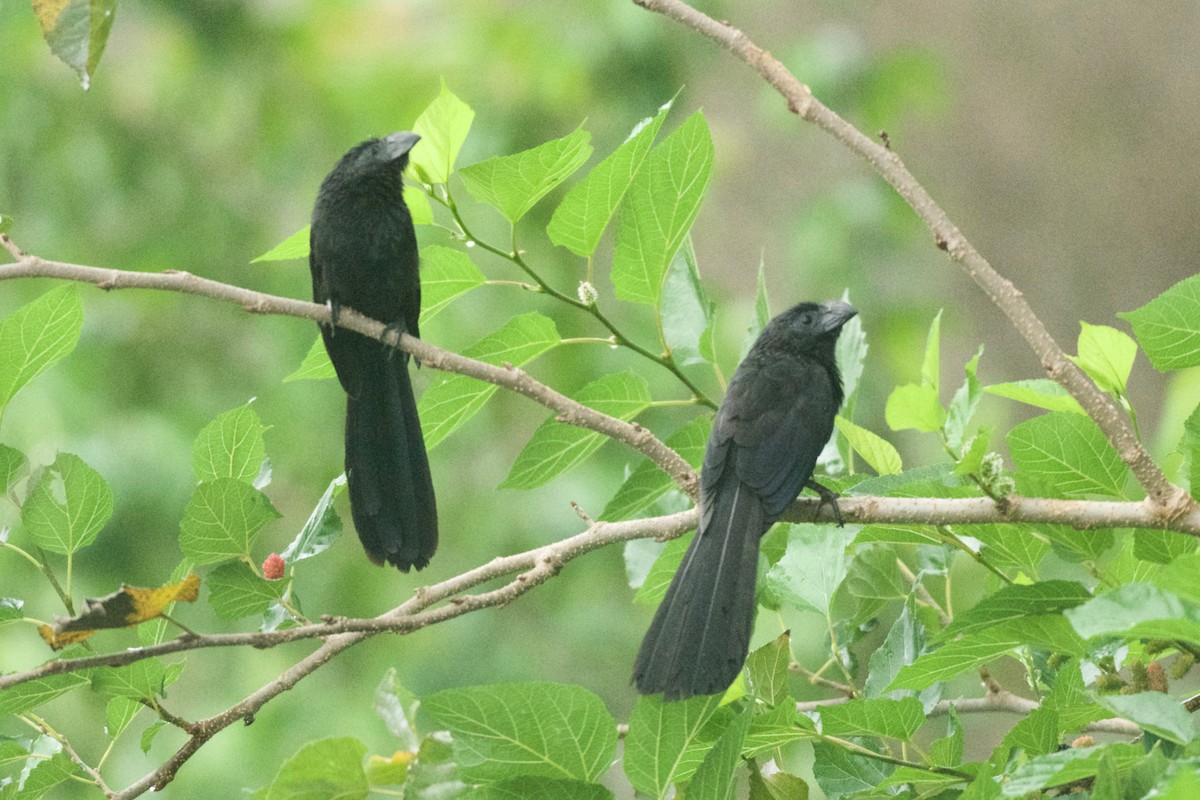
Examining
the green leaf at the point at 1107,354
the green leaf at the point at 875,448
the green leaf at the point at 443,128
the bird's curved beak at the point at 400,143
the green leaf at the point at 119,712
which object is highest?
the bird's curved beak at the point at 400,143

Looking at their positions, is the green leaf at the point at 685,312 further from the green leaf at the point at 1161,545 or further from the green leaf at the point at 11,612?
the green leaf at the point at 11,612

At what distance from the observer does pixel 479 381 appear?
2266 millimetres

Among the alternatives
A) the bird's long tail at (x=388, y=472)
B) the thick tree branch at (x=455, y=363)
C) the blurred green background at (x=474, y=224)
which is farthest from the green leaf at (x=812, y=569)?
the blurred green background at (x=474, y=224)

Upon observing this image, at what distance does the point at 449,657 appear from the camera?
5969mm

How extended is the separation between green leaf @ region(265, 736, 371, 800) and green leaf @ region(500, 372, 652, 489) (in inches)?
30.2

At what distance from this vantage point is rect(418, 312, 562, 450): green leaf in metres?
2.25

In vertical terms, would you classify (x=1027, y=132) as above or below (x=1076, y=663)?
above

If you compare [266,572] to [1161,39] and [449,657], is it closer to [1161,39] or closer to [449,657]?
[449,657]

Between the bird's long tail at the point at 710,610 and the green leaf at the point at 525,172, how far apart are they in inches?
25.6

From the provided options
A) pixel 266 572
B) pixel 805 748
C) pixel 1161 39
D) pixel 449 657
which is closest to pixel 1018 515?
pixel 266 572

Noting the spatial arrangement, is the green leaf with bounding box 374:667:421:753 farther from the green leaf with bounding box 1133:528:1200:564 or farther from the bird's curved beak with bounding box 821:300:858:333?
the bird's curved beak with bounding box 821:300:858:333

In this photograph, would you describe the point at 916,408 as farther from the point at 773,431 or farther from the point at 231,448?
the point at 231,448

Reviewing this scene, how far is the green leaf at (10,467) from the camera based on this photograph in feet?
6.24

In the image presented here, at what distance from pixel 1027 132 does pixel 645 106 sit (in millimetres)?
2403
